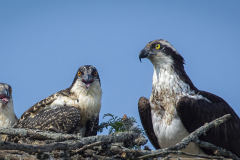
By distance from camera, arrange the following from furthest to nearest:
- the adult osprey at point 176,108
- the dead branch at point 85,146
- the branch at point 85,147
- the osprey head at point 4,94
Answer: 1. the osprey head at point 4,94
2. the adult osprey at point 176,108
3. the branch at point 85,147
4. the dead branch at point 85,146

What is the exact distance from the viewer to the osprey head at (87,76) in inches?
355

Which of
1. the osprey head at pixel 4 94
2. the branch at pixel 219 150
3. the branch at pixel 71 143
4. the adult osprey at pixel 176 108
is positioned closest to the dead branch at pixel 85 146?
the branch at pixel 71 143

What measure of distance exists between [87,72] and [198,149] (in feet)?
10.5

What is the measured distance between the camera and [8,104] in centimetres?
977

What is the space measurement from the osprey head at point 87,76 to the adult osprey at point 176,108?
1.31 m

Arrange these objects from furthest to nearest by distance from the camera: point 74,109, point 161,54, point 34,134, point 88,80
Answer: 1. point 88,80
2. point 161,54
3. point 74,109
4. point 34,134

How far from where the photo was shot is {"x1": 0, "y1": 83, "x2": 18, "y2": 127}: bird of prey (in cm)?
957

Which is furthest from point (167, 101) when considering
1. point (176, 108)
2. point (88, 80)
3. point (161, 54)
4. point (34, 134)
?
point (34, 134)

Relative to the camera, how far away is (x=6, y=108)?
9680 millimetres

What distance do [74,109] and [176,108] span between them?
2.32 m

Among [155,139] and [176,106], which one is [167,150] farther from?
[155,139]

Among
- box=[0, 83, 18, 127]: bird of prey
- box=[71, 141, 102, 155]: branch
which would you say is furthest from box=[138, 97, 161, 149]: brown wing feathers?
box=[0, 83, 18, 127]: bird of prey

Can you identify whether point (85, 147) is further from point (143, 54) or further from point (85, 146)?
point (143, 54)

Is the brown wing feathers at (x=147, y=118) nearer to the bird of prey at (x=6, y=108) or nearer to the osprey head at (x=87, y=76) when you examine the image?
the osprey head at (x=87, y=76)
